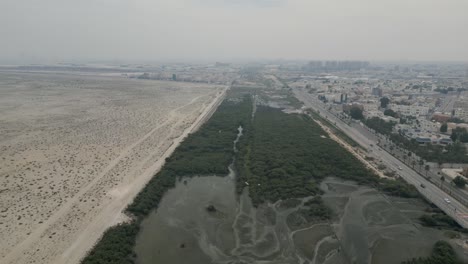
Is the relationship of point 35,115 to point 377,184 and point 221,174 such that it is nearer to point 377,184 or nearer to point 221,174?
point 221,174

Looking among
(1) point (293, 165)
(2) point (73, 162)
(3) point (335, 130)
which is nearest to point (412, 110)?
(3) point (335, 130)

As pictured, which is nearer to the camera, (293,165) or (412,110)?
(293,165)

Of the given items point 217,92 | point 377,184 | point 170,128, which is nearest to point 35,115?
point 170,128

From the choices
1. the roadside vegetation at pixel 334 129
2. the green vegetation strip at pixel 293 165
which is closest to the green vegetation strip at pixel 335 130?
the roadside vegetation at pixel 334 129

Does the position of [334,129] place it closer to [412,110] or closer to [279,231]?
[412,110]

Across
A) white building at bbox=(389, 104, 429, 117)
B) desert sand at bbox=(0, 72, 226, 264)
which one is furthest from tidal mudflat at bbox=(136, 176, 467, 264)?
white building at bbox=(389, 104, 429, 117)

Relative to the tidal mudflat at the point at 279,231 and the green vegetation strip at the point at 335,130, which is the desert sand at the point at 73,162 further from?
the green vegetation strip at the point at 335,130

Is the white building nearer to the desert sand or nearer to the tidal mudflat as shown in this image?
the desert sand
